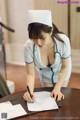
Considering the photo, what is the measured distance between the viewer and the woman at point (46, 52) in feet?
4.86

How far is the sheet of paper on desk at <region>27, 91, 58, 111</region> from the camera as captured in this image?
1412mm

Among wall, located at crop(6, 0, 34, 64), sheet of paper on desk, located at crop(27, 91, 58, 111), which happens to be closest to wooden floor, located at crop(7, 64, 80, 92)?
wall, located at crop(6, 0, 34, 64)

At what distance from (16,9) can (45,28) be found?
274 cm

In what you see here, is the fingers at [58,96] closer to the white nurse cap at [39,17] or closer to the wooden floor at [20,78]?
the white nurse cap at [39,17]

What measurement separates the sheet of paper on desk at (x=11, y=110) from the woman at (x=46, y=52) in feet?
0.34

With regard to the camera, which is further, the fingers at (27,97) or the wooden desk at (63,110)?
the fingers at (27,97)

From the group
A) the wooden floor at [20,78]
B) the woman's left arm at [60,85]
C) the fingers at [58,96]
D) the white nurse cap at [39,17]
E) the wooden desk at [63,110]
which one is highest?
the white nurse cap at [39,17]

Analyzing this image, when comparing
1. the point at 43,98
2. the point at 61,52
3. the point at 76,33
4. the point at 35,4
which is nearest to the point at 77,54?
the point at 76,33

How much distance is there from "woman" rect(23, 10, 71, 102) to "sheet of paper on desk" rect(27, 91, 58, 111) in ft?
0.11

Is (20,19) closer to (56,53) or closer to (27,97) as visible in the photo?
(56,53)

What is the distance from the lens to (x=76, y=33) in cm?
380

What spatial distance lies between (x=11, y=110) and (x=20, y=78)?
7.27ft

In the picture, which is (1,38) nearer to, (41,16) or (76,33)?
(76,33)

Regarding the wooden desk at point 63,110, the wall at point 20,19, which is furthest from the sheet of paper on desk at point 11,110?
the wall at point 20,19
